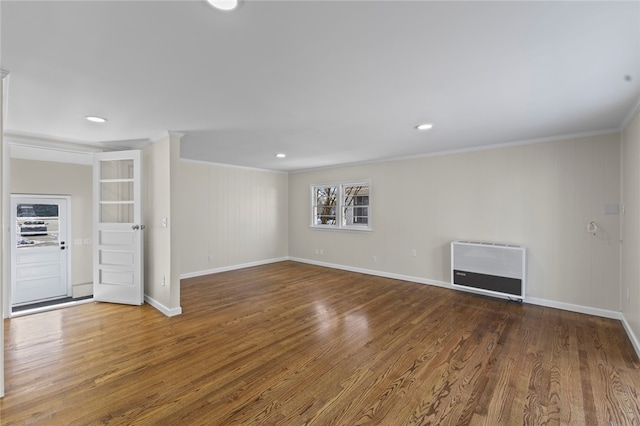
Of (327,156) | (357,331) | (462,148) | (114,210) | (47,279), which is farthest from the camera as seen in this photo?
(47,279)

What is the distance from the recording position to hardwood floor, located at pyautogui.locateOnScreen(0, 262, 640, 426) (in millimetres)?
1831

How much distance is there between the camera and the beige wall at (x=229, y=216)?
542 cm

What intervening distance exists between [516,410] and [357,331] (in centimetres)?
149

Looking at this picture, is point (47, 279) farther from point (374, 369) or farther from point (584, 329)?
point (584, 329)

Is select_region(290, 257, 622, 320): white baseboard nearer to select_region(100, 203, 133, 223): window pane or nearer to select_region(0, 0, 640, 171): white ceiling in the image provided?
select_region(0, 0, 640, 171): white ceiling

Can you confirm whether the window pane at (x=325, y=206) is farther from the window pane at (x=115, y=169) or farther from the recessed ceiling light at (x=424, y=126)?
the window pane at (x=115, y=169)

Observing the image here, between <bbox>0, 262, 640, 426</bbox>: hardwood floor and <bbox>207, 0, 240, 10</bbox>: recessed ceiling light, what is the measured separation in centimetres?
231

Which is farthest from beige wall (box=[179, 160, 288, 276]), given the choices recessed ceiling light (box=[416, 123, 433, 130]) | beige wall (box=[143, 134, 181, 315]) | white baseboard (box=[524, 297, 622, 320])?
white baseboard (box=[524, 297, 622, 320])

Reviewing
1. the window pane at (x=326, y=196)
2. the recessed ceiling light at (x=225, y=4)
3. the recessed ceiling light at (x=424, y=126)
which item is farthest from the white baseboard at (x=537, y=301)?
the recessed ceiling light at (x=225, y=4)

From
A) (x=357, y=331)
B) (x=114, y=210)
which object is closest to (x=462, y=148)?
(x=357, y=331)

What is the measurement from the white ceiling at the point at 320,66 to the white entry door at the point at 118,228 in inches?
26.5

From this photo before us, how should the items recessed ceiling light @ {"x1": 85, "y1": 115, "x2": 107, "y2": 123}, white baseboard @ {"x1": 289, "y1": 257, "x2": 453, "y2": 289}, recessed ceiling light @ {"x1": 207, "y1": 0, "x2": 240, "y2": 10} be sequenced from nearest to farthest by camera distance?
1. recessed ceiling light @ {"x1": 207, "y1": 0, "x2": 240, "y2": 10}
2. recessed ceiling light @ {"x1": 85, "y1": 115, "x2": 107, "y2": 123}
3. white baseboard @ {"x1": 289, "y1": 257, "x2": 453, "y2": 289}

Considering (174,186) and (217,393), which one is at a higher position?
(174,186)

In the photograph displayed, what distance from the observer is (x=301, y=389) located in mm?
2070
